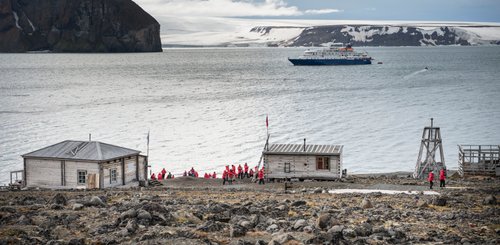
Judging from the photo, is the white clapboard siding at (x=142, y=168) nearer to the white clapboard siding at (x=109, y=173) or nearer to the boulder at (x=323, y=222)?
the white clapboard siding at (x=109, y=173)

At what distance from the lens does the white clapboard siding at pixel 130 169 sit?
3541cm

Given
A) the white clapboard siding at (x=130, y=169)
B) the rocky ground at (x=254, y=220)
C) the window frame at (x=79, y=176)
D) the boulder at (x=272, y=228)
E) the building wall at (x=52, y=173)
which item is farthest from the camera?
the white clapboard siding at (x=130, y=169)

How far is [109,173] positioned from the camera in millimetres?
33844

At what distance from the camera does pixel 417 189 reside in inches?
1223

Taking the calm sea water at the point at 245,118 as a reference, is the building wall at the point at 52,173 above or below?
below

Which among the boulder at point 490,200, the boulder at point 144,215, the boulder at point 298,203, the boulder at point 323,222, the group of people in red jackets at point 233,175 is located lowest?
the group of people in red jackets at point 233,175

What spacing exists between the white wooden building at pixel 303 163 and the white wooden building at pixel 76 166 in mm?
8073

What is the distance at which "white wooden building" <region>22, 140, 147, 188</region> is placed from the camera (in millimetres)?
33188

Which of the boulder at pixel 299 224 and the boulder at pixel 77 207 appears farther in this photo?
the boulder at pixel 77 207

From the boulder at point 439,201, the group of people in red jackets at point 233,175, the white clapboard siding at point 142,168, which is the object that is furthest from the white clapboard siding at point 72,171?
the boulder at point 439,201

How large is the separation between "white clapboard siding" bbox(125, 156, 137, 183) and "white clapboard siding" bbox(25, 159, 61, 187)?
3.51m

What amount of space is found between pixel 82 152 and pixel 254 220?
17.3 m

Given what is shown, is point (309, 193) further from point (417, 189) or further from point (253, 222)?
point (253, 222)

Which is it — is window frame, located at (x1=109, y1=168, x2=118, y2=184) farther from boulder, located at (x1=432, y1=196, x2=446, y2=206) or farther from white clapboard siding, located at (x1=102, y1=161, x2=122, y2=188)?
boulder, located at (x1=432, y1=196, x2=446, y2=206)
